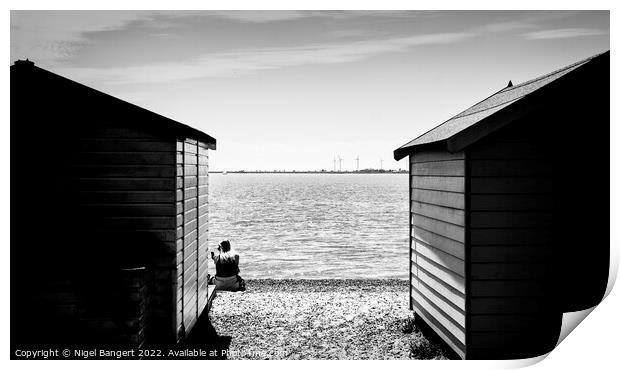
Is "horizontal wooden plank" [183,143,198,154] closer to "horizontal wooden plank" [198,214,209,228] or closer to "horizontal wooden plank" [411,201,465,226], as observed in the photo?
"horizontal wooden plank" [198,214,209,228]

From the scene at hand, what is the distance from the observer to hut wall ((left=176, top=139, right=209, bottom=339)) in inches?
357

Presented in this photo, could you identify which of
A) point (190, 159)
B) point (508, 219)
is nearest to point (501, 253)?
point (508, 219)

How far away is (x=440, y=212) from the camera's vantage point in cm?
878

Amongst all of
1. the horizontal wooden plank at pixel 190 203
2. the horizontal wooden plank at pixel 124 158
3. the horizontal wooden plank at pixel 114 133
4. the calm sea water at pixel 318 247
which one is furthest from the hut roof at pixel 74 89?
the calm sea water at pixel 318 247

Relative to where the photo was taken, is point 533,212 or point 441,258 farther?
point 441,258

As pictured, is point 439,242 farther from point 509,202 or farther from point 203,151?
point 203,151

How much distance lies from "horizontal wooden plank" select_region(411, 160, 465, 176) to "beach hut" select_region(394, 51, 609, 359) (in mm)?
46

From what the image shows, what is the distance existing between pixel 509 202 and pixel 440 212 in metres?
1.33

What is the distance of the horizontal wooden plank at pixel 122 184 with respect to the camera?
8.64 metres

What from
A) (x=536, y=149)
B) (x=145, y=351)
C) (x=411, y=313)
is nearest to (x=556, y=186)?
(x=536, y=149)

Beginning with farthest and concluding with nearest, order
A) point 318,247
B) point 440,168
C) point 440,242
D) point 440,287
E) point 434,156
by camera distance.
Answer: point 318,247 → point 434,156 → point 440,287 → point 440,242 → point 440,168

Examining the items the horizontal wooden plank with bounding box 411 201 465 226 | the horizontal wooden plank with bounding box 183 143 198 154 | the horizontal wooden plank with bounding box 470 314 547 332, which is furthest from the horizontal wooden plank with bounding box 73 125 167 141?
the horizontal wooden plank with bounding box 470 314 547 332
